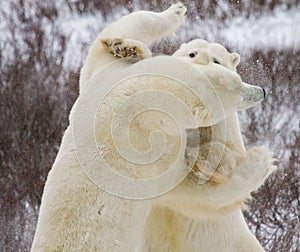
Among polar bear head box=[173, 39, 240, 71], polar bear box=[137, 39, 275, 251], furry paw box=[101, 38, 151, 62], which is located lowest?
polar bear box=[137, 39, 275, 251]

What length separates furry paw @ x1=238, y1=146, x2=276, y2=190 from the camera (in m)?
0.85

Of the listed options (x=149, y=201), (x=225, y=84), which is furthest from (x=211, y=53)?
(x=149, y=201)

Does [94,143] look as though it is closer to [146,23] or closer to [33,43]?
[146,23]

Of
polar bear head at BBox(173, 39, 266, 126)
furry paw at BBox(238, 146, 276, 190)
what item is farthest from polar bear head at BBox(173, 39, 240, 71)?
furry paw at BBox(238, 146, 276, 190)

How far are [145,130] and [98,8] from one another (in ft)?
12.9

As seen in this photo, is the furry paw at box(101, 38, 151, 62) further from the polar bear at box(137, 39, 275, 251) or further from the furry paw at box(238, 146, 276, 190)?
the furry paw at box(238, 146, 276, 190)

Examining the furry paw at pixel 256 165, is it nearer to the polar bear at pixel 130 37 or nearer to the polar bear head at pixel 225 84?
the polar bear head at pixel 225 84

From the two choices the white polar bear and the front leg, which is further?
the front leg

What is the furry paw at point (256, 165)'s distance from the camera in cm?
85

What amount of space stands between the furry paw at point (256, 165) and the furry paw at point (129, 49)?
192mm

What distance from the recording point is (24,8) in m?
4.55

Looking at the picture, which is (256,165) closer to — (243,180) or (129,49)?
(243,180)

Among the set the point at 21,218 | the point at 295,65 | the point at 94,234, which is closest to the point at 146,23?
the point at 94,234

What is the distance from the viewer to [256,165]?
86 centimetres
